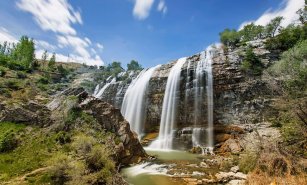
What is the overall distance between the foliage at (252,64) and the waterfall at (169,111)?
334 inches

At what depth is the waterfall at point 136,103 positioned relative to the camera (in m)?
30.6

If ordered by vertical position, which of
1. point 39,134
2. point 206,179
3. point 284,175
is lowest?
point 206,179

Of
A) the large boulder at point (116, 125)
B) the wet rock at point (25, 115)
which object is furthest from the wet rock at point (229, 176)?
the wet rock at point (25, 115)

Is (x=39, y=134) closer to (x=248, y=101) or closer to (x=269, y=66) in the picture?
(x=248, y=101)

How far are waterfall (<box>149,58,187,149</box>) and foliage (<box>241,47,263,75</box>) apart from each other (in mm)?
8479

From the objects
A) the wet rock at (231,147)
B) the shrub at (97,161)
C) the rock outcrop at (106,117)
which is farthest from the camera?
the wet rock at (231,147)

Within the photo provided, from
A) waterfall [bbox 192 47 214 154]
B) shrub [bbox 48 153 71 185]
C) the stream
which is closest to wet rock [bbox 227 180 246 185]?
the stream

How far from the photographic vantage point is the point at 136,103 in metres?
32.1

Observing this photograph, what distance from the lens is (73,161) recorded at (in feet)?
28.1

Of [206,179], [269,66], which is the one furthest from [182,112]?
[206,179]

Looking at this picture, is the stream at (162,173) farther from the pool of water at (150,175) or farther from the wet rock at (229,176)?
the wet rock at (229,176)

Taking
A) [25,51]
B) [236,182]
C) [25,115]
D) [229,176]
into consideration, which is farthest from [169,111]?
[25,51]

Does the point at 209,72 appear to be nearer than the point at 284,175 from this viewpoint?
No

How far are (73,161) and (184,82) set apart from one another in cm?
2151
